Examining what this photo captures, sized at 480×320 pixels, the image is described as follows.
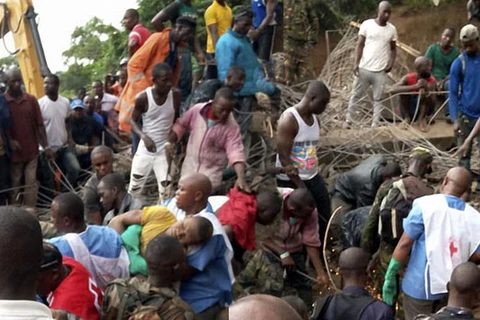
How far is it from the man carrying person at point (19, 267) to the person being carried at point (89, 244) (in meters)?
1.92

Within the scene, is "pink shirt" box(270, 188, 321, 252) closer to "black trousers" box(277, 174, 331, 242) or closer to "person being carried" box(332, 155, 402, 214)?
"black trousers" box(277, 174, 331, 242)

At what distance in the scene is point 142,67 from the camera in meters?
8.48

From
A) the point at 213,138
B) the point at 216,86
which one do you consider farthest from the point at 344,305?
the point at 216,86

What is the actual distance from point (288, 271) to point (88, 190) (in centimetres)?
168

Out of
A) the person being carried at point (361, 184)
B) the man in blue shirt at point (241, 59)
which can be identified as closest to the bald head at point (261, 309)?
the person being carried at point (361, 184)

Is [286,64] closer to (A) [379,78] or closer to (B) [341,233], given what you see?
(A) [379,78]

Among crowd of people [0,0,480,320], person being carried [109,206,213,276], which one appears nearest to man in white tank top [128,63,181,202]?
crowd of people [0,0,480,320]

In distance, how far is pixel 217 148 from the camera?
24.0ft

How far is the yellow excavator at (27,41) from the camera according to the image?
11.3m

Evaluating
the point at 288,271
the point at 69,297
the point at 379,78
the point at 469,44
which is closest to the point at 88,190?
the point at 288,271

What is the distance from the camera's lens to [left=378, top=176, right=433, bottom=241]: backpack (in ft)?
19.9

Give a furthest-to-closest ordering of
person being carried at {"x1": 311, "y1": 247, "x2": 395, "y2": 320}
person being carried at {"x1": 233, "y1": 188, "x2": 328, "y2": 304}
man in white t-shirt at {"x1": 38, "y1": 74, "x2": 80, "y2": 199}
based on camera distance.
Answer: man in white t-shirt at {"x1": 38, "y1": 74, "x2": 80, "y2": 199}
person being carried at {"x1": 233, "y1": 188, "x2": 328, "y2": 304}
person being carried at {"x1": 311, "y1": 247, "x2": 395, "y2": 320}

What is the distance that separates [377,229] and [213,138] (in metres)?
1.65

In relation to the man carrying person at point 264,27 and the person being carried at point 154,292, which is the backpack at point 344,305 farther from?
the man carrying person at point 264,27
